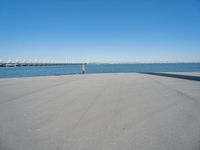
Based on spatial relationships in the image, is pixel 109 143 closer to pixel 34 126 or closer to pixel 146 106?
pixel 34 126

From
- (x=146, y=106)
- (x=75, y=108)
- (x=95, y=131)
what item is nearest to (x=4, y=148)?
(x=95, y=131)

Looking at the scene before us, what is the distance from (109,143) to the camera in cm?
330

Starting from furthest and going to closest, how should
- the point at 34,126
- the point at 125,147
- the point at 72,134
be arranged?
1. the point at 34,126
2. the point at 72,134
3. the point at 125,147

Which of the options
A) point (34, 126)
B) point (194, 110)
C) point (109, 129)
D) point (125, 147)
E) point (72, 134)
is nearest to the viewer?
point (125, 147)

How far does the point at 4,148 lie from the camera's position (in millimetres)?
3180

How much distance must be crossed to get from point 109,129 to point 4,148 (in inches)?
83.6

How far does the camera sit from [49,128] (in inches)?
162

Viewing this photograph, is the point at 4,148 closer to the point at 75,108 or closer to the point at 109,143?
the point at 109,143

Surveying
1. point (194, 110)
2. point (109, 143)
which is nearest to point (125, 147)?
point (109, 143)

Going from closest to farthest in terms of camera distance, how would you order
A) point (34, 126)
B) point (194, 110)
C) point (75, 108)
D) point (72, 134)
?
point (72, 134), point (34, 126), point (194, 110), point (75, 108)

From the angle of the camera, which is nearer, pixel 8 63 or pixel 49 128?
pixel 49 128

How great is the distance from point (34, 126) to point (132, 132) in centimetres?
237

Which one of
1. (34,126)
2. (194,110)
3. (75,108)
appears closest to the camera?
(34,126)

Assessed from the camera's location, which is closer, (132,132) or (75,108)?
(132,132)
